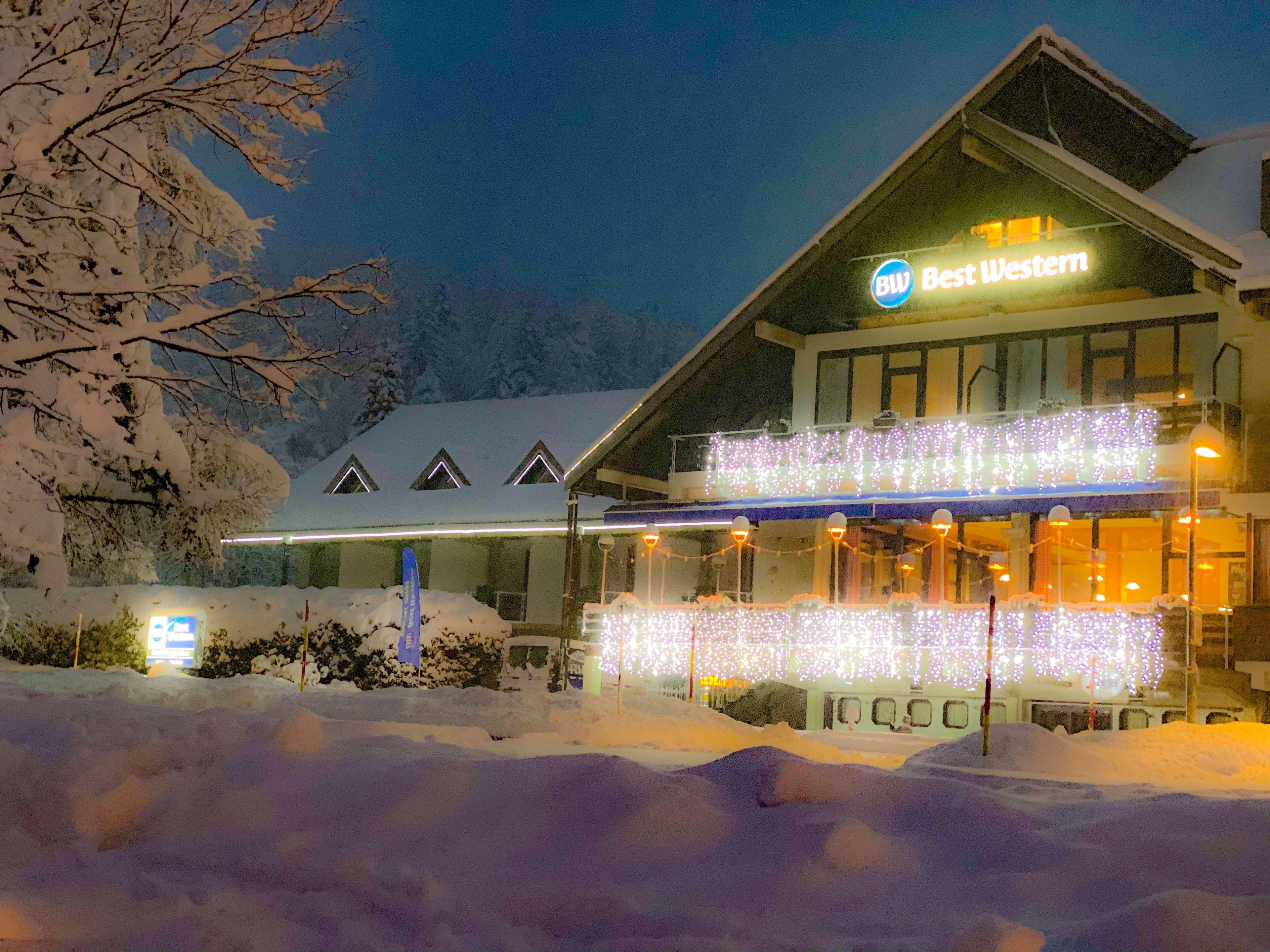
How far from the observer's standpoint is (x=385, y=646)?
1076 inches

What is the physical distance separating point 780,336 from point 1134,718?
10.5 m

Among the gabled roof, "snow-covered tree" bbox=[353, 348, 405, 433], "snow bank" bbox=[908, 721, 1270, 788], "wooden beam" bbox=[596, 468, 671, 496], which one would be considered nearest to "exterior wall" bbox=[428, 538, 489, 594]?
"wooden beam" bbox=[596, 468, 671, 496]

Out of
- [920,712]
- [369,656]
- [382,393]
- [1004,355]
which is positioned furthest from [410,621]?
[382,393]

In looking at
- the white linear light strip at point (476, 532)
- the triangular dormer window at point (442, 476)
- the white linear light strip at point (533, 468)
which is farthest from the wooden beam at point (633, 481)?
the triangular dormer window at point (442, 476)

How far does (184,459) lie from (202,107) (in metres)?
4.93

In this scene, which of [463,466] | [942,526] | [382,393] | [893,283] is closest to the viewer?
[942,526]

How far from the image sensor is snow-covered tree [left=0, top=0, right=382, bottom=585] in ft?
34.1

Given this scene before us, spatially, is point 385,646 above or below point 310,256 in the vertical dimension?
below

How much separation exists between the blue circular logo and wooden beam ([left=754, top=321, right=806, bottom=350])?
2436 millimetres

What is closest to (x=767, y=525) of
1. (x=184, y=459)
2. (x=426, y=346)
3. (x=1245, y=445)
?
(x=1245, y=445)

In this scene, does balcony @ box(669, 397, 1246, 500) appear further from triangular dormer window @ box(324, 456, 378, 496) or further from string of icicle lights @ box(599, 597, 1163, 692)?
triangular dormer window @ box(324, 456, 378, 496)

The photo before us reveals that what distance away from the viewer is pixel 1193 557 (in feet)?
55.5

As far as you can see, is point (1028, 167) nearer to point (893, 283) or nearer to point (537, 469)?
point (893, 283)

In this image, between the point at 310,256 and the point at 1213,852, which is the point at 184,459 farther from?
the point at 310,256
